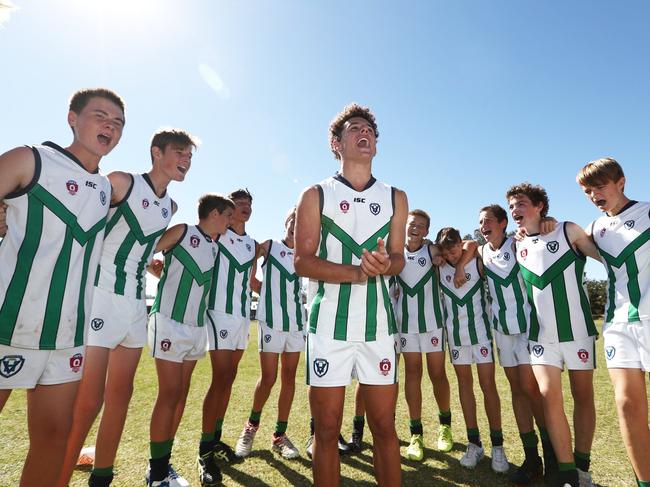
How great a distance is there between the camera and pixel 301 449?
4.78 m

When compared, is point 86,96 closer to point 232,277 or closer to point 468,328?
point 232,277

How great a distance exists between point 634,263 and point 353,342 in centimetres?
277

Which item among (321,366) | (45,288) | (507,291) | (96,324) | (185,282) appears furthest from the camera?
Result: (507,291)

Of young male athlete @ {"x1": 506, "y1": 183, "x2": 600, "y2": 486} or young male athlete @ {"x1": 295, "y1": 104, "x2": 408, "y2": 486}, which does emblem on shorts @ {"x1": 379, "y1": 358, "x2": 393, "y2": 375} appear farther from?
young male athlete @ {"x1": 506, "y1": 183, "x2": 600, "y2": 486}

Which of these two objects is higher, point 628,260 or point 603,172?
point 603,172

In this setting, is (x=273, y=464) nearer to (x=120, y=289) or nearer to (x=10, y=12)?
(x=120, y=289)

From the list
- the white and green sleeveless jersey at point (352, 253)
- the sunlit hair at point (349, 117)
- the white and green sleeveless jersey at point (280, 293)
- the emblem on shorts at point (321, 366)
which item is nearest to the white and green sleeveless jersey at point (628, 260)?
the white and green sleeveless jersey at point (352, 253)

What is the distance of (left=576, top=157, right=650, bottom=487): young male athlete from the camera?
3113mm

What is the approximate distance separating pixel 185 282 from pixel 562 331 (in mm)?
4134

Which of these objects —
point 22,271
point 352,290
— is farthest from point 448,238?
point 22,271

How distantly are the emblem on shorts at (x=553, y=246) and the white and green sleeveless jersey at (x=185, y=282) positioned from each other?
153 inches

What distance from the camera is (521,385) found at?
4277mm

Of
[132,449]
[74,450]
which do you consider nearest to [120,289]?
[74,450]

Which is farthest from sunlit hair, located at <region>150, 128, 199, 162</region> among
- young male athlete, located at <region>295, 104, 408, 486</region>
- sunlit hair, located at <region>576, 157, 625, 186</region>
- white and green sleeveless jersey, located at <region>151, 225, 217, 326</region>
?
sunlit hair, located at <region>576, 157, 625, 186</region>
